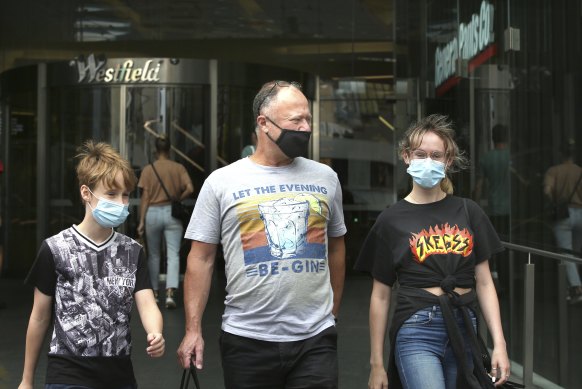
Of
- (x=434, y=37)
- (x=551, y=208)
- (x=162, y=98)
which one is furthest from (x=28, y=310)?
(x=551, y=208)

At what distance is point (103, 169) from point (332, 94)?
11868mm

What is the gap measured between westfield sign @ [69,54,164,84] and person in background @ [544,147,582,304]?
7571 millimetres

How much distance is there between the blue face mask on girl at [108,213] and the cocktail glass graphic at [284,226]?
21.1 inches

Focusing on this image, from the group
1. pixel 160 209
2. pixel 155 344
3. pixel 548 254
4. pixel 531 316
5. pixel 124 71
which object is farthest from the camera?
pixel 124 71

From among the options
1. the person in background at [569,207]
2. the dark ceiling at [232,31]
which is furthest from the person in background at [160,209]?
the dark ceiling at [232,31]

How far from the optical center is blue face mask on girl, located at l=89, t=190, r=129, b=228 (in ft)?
11.5

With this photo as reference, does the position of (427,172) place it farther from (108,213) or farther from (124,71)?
(124,71)

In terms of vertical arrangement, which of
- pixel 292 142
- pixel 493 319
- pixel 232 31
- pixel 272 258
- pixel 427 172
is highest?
pixel 232 31

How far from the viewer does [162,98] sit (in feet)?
42.2

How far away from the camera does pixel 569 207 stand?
232 inches

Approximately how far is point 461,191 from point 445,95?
113 cm

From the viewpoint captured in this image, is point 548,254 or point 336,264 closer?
point 336,264

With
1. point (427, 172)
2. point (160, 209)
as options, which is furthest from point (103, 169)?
point (160, 209)

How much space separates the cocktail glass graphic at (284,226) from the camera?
3.41 metres
